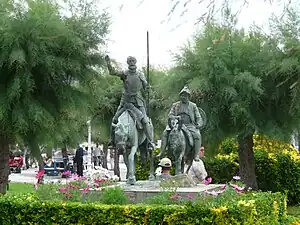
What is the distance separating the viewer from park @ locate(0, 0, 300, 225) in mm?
8047

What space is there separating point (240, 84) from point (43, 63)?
19.2ft

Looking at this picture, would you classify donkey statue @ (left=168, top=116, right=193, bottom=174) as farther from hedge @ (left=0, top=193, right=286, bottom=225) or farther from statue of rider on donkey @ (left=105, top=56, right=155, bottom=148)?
hedge @ (left=0, top=193, right=286, bottom=225)

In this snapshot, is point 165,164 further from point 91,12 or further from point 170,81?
point 170,81

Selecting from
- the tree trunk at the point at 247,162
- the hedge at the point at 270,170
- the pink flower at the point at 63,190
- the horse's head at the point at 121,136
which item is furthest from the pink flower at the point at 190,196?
the hedge at the point at 270,170

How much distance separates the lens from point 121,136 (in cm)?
1020

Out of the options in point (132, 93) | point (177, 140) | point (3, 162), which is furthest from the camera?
point (3, 162)

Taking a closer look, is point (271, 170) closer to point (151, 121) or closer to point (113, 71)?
point (151, 121)

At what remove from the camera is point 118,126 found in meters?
10.3

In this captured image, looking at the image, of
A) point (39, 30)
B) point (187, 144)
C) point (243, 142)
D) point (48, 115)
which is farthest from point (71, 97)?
point (243, 142)

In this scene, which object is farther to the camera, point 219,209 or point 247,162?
point 247,162

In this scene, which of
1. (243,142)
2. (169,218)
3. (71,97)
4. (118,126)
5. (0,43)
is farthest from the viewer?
(243,142)

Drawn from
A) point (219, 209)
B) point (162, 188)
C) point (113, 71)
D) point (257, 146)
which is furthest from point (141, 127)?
point (257, 146)

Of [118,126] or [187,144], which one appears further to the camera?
[187,144]

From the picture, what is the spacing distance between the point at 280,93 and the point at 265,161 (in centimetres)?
289
